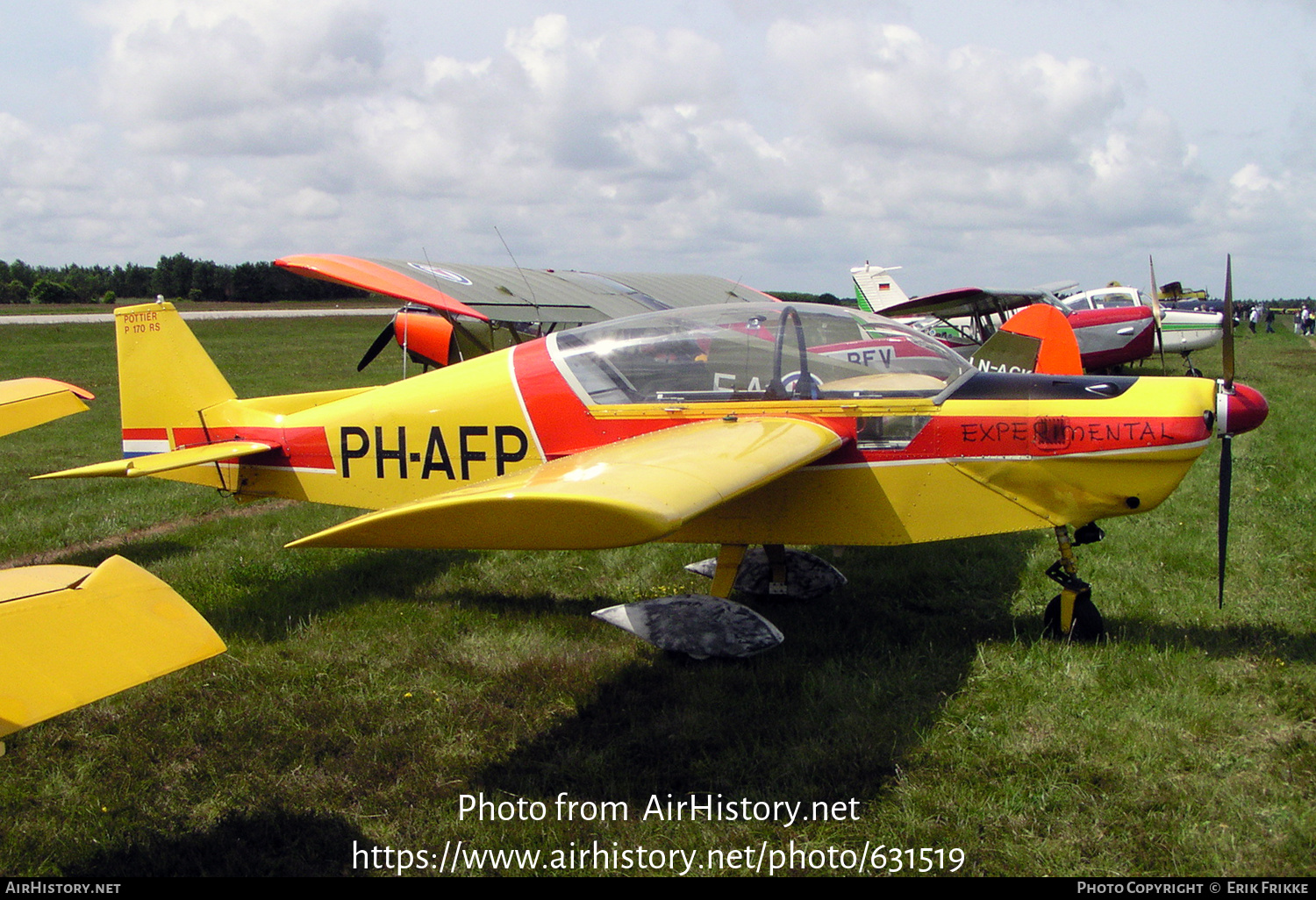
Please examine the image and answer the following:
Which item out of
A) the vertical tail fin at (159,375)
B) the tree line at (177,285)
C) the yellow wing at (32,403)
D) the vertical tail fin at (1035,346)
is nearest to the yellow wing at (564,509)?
the yellow wing at (32,403)

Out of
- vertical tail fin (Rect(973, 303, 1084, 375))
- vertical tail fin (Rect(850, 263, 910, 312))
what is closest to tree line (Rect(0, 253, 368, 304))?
vertical tail fin (Rect(850, 263, 910, 312))

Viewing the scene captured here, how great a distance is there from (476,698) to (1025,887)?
2.60 metres

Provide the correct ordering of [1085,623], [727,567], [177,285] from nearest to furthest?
[1085,623] < [727,567] < [177,285]

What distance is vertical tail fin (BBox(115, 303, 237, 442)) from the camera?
21.2 feet

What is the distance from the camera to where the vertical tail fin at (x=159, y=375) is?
21.2 feet

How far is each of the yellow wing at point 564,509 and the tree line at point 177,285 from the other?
6037 cm

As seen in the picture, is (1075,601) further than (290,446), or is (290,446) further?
(290,446)

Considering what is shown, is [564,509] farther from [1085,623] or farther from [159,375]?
[159,375]

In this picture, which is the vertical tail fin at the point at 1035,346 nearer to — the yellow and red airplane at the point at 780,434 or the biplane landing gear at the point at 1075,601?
the biplane landing gear at the point at 1075,601

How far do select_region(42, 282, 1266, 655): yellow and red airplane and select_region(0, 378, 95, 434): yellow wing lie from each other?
1.75ft

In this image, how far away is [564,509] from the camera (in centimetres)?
284

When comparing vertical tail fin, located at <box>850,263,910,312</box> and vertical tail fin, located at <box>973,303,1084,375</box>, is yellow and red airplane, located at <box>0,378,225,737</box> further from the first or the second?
vertical tail fin, located at <box>850,263,910,312</box>

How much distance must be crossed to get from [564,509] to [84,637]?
139 centimetres

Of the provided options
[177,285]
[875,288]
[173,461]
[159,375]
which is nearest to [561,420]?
[173,461]
